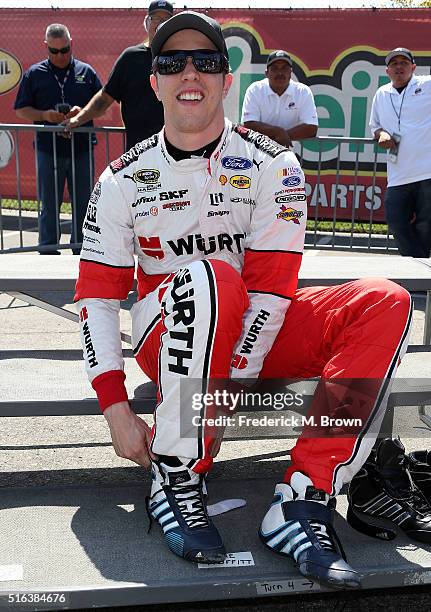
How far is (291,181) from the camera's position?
2662 millimetres

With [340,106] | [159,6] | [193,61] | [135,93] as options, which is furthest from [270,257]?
[340,106]

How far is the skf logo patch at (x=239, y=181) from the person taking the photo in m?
2.65

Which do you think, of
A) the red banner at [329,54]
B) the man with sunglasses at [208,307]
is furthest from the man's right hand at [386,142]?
the man with sunglasses at [208,307]

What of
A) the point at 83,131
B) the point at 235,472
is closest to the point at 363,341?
the point at 235,472

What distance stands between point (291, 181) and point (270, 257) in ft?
0.97

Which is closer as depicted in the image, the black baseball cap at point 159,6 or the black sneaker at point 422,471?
the black sneaker at point 422,471

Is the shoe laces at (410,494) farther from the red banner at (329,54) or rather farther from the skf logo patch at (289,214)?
the red banner at (329,54)

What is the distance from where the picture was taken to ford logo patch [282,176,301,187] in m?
2.65

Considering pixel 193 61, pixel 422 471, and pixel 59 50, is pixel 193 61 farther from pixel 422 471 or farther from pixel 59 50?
pixel 59 50

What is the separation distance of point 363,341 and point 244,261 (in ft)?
1.90

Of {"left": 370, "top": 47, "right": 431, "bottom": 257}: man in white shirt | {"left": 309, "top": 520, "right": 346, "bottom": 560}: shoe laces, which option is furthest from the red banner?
{"left": 309, "top": 520, "right": 346, "bottom": 560}: shoe laces

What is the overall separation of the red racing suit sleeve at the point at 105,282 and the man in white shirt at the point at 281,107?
14.6ft

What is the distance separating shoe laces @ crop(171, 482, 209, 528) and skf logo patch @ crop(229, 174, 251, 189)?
3.35 ft

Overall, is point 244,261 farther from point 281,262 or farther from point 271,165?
point 271,165
